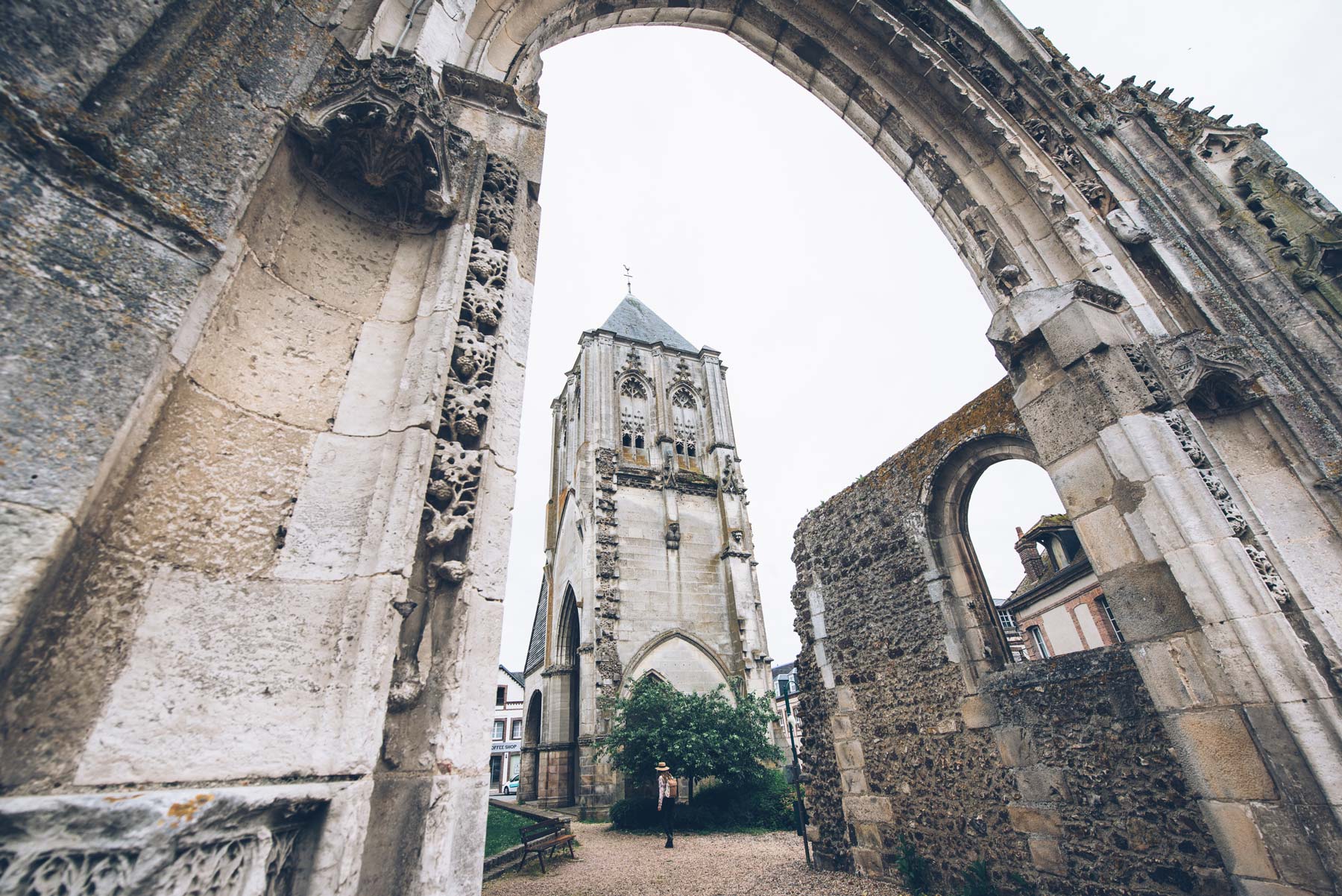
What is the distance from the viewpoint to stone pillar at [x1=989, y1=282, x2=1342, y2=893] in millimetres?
2496

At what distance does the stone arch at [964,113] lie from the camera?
4.20 metres

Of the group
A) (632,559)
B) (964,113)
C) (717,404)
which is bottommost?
(964,113)

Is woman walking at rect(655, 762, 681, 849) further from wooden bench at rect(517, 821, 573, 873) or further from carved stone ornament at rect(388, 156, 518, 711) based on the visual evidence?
carved stone ornament at rect(388, 156, 518, 711)

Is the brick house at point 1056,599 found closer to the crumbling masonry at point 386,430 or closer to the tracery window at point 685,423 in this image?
the crumbling masonry at point 386,430

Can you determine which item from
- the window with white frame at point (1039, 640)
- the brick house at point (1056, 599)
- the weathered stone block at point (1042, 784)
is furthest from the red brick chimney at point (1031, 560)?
the weathered stone block at point (1042, 784)

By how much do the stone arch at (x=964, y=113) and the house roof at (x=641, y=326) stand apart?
2013 centimetres

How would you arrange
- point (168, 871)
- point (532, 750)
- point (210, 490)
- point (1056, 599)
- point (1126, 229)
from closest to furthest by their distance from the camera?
point (168, 871) < point (210, 490) < point (1126, 229) < point (1056, 599) < point (532, 750)

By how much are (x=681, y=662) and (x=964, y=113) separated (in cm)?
1601

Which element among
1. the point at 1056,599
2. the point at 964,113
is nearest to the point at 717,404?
the point at 1056,599

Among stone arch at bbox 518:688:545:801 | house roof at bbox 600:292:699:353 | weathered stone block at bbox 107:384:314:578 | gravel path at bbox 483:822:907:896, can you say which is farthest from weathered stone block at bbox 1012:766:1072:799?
house roof at bbox 600:292:699:353

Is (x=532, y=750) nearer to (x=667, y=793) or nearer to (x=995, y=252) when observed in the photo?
(x=667, y=793)

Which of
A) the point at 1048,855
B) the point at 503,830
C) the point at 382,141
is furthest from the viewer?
the point at 503,830

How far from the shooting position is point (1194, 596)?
112 inches

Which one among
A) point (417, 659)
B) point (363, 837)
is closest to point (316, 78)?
point (417, 659)
